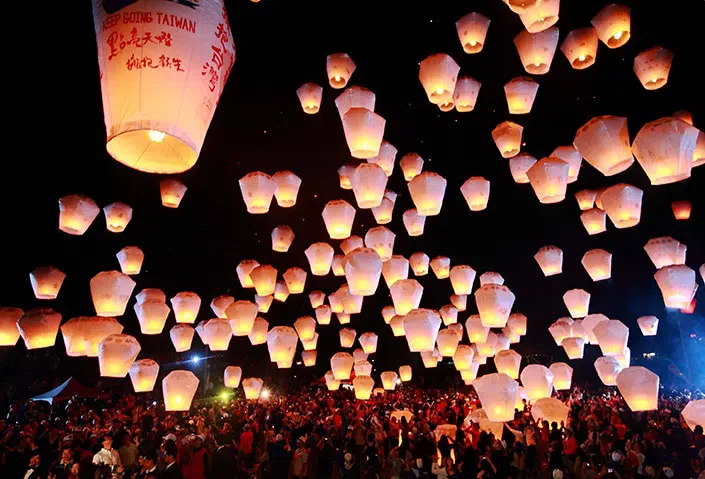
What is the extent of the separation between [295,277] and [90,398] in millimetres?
8046

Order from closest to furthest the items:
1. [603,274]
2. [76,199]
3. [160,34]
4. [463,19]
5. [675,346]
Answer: [160,34]
[463,19]
[76,199]
[603,274]
[675,346]

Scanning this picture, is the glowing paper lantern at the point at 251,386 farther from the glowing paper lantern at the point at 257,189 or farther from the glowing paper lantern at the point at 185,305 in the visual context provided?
the glowing paper lantern at the point at 257,189

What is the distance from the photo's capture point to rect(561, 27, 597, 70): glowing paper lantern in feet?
19.8

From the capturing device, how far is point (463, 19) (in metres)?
5.92

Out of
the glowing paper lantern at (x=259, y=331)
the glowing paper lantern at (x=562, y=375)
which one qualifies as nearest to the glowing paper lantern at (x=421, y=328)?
the glowing paper lantern at (x=259, y=331)

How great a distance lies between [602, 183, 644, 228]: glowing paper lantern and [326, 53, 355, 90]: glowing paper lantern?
12.8 feet

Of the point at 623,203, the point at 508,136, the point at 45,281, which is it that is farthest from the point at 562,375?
the point at 45,281

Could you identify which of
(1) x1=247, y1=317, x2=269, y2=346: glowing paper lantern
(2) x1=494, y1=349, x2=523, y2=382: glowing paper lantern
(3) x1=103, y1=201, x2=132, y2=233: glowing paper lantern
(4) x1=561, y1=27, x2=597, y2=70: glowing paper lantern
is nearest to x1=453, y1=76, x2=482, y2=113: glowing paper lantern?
(4) x1=561, y1=27, x2=597, y2=70: glowing paper lantern

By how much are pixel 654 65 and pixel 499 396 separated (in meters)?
4.93

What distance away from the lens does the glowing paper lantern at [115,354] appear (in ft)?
24.8

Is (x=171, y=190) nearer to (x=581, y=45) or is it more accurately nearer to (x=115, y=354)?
(x=115, y=354)

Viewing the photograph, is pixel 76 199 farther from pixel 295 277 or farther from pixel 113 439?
pixel 295 277

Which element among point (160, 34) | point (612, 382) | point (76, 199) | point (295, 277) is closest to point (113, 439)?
point (76, 199)

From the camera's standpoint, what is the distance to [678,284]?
759 centimetres
